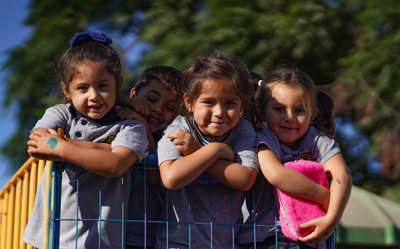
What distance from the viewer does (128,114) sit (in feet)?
9.23

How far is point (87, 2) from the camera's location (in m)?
8.73

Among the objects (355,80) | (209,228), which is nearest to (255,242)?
(209,228)

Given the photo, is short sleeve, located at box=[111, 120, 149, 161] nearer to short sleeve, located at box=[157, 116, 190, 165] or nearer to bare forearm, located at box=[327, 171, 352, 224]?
short sleeve, located at box=[157, 116, 190, 165]

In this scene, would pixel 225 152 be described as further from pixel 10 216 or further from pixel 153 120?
pixel 10 216

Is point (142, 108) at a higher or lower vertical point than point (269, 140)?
higher

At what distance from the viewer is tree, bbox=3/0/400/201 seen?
7750 mm

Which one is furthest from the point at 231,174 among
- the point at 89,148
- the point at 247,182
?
the point at 89,148

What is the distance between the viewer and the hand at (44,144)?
233 cm

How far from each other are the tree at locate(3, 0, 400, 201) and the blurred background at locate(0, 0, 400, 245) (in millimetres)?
17

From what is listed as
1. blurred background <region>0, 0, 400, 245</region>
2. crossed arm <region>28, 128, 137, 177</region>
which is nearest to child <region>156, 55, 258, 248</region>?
crossed arm <region>28, 128, 137, 177</region>

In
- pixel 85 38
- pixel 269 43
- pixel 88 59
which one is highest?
pixel 269 43

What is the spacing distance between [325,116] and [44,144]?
1.80m

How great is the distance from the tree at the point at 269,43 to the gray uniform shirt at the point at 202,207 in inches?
192

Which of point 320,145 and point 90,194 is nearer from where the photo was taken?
point 90,194
